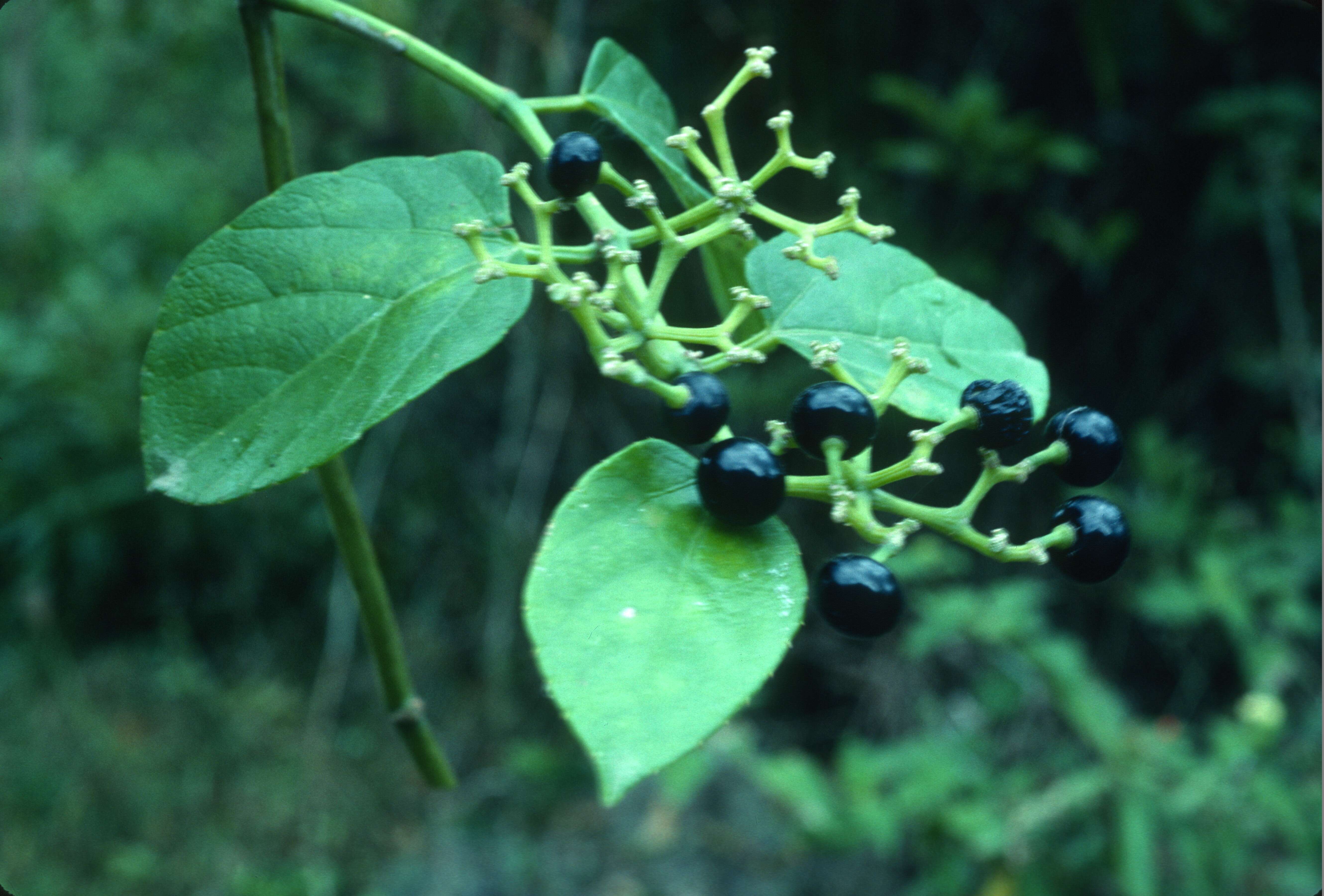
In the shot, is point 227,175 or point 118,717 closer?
point 118,717

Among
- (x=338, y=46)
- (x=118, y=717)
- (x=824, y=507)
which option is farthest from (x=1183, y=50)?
(x=118, y=717)

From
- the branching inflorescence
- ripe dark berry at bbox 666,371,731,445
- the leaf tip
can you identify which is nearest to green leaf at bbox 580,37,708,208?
the branching inflorescence

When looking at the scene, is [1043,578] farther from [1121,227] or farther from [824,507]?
[1121,227]

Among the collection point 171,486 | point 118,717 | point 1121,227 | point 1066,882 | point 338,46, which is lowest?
point 118,717

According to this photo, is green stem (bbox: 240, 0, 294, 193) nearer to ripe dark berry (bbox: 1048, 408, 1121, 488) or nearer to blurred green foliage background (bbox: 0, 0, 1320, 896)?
ripe dark berry (bbox: 1048, 408, 1121, 488)

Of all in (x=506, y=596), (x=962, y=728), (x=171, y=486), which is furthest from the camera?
(x=506, y=596)

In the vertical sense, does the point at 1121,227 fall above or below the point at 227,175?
above
